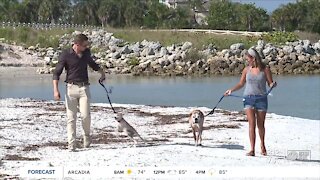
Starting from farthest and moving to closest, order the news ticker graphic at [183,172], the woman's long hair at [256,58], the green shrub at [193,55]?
the green shrub at [193,55]
the woman's long hair at [256,58]
the news ticker graphic at [183,172]

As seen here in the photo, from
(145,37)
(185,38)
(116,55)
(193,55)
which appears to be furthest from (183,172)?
(145,37)

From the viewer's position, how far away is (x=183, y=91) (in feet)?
123

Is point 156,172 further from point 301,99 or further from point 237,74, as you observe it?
point 237,74

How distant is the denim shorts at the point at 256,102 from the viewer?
11.4m

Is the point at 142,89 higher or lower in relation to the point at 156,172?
lower

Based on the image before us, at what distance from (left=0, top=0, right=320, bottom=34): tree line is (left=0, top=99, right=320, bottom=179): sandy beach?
7507cm

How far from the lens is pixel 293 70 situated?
2100 inches

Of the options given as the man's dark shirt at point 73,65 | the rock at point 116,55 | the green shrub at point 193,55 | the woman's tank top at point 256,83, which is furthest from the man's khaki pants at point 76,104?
the rock at point 116,55

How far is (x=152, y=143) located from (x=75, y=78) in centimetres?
222

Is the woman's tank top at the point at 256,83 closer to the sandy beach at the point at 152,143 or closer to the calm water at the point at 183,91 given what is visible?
the sandy beach at the point at 152,143

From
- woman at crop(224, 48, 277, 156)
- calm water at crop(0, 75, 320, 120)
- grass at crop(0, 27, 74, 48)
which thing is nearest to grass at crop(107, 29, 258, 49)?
grass at crop(0, 27, 74, 48)

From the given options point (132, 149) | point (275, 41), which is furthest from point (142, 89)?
point (275, 41)

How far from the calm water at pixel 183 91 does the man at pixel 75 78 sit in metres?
13.8

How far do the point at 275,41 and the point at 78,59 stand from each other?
198ft
